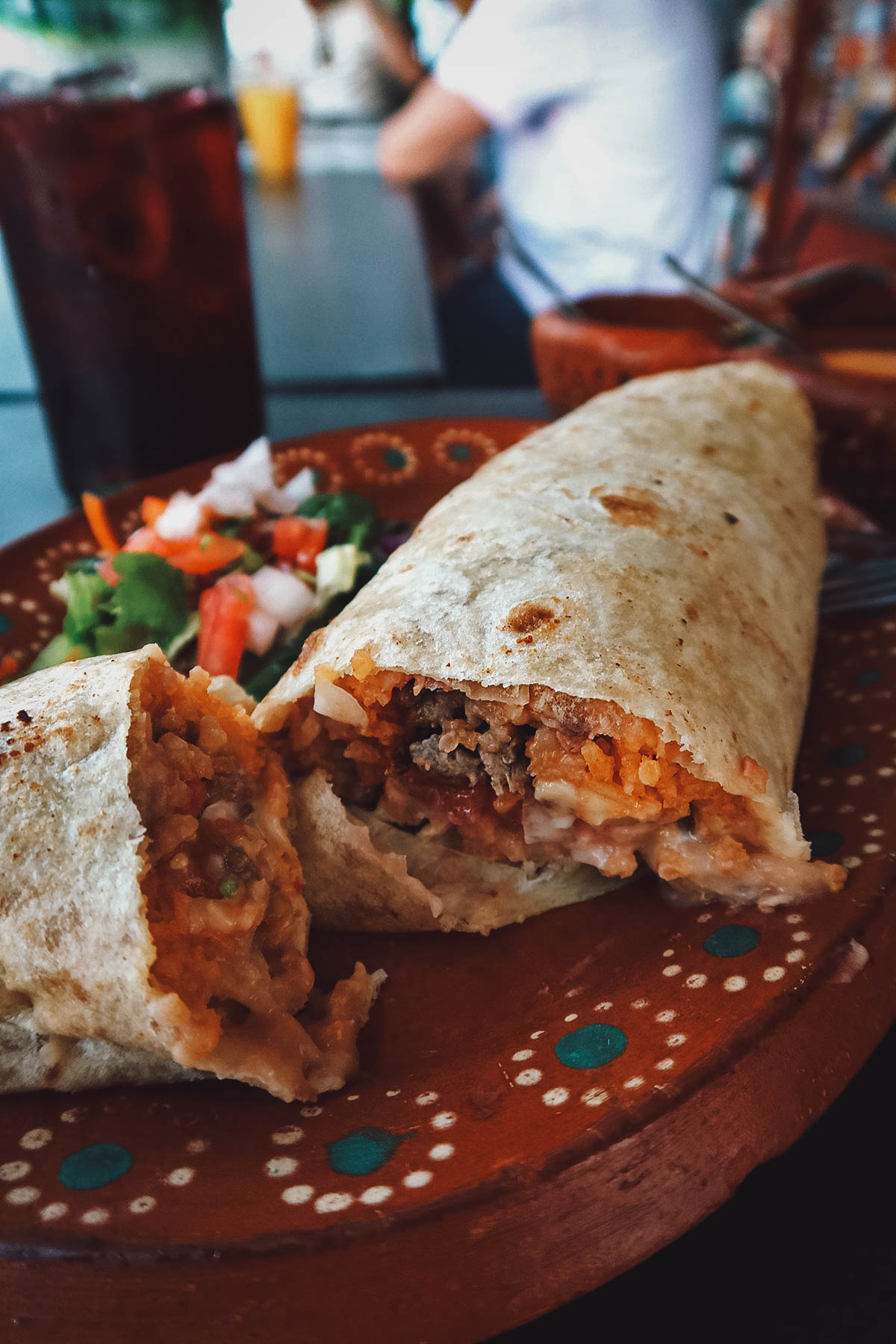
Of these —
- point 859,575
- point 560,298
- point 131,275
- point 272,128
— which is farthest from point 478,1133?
point 272,128

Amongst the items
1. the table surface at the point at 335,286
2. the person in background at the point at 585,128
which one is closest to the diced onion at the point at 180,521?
the table surface at the point at 335,286

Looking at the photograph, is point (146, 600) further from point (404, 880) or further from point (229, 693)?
point (404, 880)

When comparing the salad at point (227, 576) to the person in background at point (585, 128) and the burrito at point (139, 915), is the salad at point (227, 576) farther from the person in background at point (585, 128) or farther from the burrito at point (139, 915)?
the person in background at point (585, 128)

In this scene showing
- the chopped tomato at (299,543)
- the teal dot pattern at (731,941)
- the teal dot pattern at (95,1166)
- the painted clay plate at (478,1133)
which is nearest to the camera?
the painted clay plate at (478,1133)

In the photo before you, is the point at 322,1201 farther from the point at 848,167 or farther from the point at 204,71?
the point at 848,167

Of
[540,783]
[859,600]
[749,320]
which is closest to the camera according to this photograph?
[540,783]

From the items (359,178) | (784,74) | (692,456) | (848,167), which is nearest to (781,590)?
(692,456)
